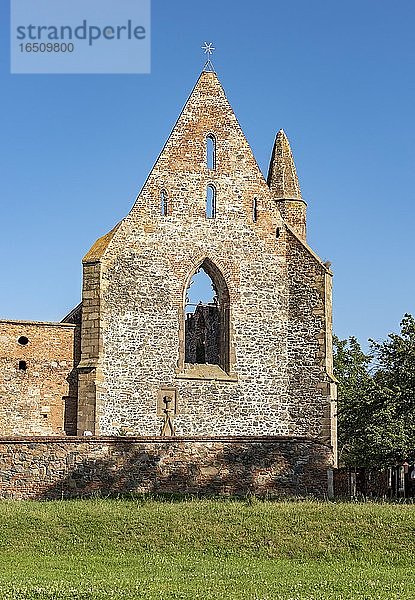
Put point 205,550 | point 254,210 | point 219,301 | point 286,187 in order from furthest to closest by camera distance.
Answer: point 286,187
point 254,210
point 219,301
point 205,550

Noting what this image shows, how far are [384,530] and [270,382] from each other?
619 inches

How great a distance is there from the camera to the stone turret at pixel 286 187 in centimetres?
→ 4112

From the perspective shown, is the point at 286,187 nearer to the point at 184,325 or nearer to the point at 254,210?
the point at 254,210

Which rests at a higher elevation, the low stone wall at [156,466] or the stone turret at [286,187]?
the stone turret at [286,187]

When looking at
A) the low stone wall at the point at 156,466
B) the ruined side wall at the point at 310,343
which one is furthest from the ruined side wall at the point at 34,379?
the ruined side wall at the point at 310,343

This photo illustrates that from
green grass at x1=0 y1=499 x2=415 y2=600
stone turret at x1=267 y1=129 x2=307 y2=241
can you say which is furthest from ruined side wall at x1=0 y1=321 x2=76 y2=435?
stone turret at x1=267 y1=129 x2=307 y2=241

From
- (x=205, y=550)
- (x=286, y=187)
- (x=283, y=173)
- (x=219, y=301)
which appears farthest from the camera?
(x=283, y=173)

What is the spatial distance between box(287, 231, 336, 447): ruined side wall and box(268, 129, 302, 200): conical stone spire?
312 centimetres

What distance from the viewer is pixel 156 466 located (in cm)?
2698

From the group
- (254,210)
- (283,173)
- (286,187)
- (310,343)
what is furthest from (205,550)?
(283,173)

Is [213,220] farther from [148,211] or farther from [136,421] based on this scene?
[136,421]

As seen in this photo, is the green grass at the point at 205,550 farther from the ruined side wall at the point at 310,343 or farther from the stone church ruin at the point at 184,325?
the ruined side wall at the point at 310,343

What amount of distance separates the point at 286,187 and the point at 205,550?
73.7 ft

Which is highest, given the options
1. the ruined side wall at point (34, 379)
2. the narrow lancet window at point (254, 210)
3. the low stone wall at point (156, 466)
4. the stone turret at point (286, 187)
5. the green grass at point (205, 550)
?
the stone turret at point (286, 187)
